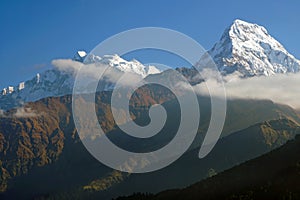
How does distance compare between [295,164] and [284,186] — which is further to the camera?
[295,164]

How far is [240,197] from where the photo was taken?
16188 cm

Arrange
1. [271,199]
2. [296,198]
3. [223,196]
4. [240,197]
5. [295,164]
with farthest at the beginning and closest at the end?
[295,164]
[223,196]
[240,197]
[271,199]
[296,198]

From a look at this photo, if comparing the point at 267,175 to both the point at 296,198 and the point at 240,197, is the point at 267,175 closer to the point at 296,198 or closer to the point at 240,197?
the point at 240,197

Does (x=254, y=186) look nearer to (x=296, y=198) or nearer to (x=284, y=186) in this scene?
(x=284, y=186)

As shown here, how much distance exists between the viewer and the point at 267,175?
196 m

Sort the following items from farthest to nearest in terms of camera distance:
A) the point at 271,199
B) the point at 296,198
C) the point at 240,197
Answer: the point at 240,197, the point at 271,199, the point at 296,198

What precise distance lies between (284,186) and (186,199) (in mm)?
45378

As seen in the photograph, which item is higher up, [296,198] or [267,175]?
[267,175]

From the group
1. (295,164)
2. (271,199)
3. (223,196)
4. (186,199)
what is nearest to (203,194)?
(186,199)

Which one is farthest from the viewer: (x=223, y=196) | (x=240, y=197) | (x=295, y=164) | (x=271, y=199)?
(x=295, y=164)

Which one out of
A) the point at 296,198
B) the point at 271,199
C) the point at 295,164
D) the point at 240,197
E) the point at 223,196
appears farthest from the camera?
the point at 295,164

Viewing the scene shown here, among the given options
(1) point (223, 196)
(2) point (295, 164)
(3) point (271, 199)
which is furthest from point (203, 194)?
(3) point (271, 199)

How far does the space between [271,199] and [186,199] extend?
52838 mm

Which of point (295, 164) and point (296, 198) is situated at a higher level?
point (295, 164)
